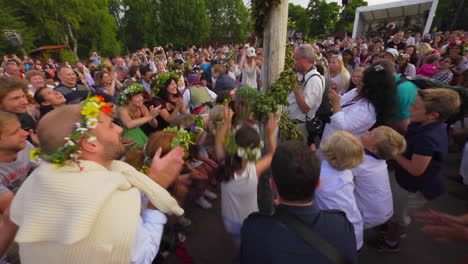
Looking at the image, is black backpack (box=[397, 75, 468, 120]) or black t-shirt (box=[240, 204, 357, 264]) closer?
black t-shirt (box=[240, 204, 357, 264])

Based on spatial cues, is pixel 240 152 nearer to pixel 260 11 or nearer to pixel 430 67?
pixel 260 11

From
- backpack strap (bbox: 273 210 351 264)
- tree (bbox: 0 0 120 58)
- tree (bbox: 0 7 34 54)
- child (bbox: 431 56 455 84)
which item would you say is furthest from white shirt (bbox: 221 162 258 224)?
tree (bbox: 0 0 120 58)

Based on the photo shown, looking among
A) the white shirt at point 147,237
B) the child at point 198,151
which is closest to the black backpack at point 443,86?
the child at point 198,151

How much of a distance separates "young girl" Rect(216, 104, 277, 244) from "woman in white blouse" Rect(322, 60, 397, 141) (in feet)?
3.51

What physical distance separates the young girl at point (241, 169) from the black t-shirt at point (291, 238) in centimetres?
80

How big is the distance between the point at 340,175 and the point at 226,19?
157ft

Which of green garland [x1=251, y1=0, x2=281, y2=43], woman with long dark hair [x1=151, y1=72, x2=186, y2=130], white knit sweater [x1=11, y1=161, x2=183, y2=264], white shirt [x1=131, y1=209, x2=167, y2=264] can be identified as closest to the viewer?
white knit sweater [x1=11, y1=161, x2=183, y2=264]

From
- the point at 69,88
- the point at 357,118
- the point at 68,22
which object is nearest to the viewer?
the point at 357,118

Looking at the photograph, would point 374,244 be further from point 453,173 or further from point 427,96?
point 453,173

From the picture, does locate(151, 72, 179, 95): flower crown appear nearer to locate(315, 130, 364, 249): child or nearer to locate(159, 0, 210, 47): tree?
locate(315, 130, 364, 249): child

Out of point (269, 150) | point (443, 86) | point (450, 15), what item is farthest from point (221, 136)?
point (450, 15)

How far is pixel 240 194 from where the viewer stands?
2.21 meters

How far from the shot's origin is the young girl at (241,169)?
2.06 m

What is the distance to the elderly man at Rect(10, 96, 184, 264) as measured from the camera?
1056 mm
